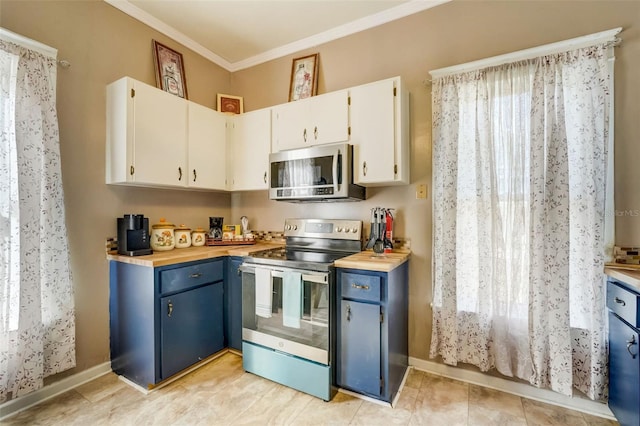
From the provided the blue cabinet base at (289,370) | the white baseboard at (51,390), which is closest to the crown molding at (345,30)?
the blue cabinet base at (289,370)

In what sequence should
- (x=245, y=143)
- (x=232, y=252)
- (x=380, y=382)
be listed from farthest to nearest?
(x=245, y=143)
(x=232, y=252)
(x=380, y=382)

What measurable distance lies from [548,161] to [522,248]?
560 millimetres

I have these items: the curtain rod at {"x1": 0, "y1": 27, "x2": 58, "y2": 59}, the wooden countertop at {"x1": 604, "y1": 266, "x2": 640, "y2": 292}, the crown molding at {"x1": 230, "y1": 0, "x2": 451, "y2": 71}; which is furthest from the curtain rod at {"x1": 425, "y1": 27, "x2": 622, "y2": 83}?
the curtain rod at {"x1": 0, "y1": 27, "x2": 58, "y2": 59}

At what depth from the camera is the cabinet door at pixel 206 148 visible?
97.5 inches

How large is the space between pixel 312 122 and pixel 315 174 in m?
0.46

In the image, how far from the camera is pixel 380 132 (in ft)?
6.81

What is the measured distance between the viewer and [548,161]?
68.4 inches

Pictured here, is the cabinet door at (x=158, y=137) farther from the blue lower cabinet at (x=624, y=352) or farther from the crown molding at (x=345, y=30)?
the blue lower cabinet at (x=624, y=352)

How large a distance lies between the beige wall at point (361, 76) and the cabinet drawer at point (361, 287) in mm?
607

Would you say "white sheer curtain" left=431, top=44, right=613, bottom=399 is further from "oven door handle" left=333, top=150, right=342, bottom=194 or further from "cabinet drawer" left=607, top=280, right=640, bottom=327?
"oven door handle" left=333, top=150, right=342, bottom=194

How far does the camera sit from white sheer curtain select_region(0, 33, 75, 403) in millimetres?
1625

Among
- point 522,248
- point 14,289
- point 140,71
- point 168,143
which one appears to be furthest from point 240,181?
point 522,248

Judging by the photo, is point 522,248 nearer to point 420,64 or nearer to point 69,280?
point 420,64

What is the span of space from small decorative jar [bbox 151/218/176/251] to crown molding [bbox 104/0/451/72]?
1676 mm
